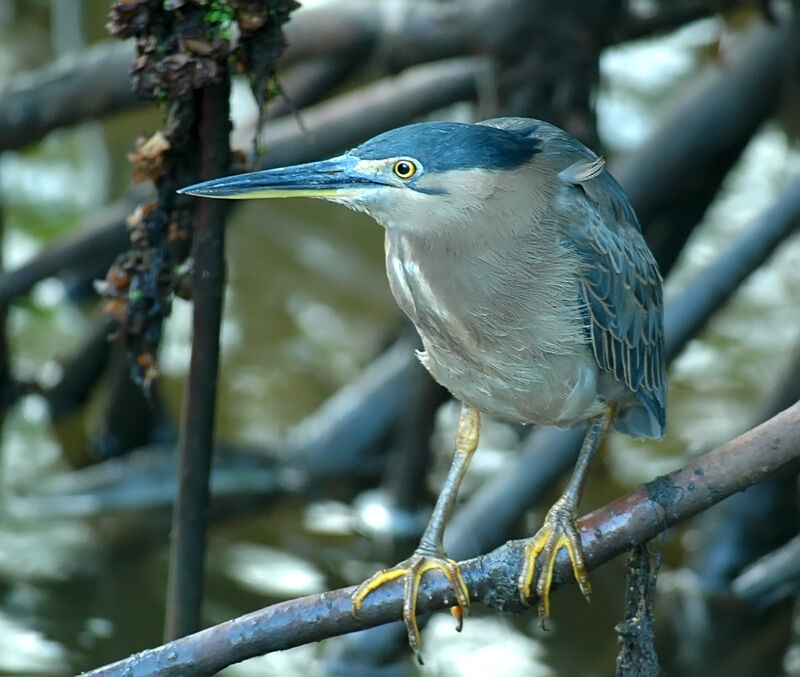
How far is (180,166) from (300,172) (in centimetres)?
40

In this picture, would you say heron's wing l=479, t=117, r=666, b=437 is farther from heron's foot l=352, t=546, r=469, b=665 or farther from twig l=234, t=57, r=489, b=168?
twig l=234, t=57, r=489, b=168

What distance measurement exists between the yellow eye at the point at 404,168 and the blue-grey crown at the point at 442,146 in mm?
15

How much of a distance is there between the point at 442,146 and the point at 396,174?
10cm

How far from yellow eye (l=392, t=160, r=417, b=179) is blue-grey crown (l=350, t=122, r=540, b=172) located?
0.01m

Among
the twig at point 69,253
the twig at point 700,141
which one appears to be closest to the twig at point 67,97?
the twig at point 69,253

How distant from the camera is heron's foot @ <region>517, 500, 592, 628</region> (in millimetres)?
2648

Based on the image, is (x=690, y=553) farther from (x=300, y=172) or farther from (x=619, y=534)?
(x=300, y=172)

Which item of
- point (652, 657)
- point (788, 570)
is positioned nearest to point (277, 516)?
point (788, 570)

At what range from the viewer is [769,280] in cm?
626

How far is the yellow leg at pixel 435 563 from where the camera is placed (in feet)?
8.49

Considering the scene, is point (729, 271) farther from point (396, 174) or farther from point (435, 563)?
point (396, 174)

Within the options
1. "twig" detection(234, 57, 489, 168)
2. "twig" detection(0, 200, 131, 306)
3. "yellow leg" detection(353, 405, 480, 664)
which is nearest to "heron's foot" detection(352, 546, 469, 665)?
"yellow leg" detection(353, 405, 480, 664)

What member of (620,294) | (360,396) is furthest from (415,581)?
(360,396)

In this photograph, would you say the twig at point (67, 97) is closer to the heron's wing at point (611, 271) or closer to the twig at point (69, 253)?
the twig at point (69, 253)
